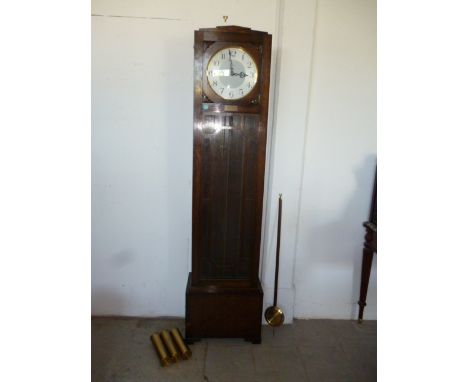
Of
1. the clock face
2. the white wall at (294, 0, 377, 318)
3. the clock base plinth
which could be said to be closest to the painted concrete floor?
the clock base plinth

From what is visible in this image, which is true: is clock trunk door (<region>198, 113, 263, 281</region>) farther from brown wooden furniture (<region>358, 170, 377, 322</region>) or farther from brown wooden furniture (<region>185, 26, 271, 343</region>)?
brown wooden furniture (<region>358, 170, 377, 322</region>)

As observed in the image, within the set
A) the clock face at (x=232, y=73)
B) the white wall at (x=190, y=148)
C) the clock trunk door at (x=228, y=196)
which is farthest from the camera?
the white wall at (x=190, y=148)

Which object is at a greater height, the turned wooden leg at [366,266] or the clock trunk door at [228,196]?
the clock trunk door at [228,196]

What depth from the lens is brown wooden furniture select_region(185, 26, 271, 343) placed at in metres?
1.52

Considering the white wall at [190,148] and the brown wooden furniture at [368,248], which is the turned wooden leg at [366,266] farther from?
the white wall at [190,148]

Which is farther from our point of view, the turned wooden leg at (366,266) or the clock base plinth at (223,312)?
the turned wooden leg at (366,266)

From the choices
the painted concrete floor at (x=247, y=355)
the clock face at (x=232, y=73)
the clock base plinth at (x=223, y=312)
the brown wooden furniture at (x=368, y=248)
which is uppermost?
the clock face at (x=232, y=73)

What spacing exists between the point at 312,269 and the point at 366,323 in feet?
1.76

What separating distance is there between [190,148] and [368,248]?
48.9 inches

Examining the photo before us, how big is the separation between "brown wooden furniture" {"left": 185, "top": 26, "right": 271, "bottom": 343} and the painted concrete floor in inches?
4.9

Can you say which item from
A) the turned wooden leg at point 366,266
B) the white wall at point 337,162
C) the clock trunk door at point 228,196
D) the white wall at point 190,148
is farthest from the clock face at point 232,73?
the turned wooden leg at point 366,266

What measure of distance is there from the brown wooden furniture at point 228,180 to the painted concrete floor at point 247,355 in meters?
0.12

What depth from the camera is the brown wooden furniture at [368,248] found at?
187 cm
